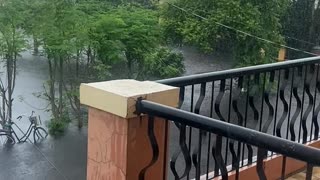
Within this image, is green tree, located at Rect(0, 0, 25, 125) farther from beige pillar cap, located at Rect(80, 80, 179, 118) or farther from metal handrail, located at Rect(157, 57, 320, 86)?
beige pillar cap, located at Rect(80, 80, 179, 118)

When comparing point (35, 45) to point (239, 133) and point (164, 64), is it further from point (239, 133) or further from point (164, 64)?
point (239, 133)

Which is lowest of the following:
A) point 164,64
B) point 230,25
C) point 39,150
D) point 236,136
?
point 39,150

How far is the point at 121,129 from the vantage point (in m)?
1.65

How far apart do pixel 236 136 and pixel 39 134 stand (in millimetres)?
10821

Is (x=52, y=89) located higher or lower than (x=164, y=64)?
lower

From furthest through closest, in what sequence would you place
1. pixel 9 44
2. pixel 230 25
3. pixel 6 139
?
pixel 230 25 → pixel 9 44 → pixel 6 139

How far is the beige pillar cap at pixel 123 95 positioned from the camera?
160 centimetres

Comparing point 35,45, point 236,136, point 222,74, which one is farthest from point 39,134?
point 236,136

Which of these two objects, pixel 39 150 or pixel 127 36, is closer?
pixel 39 150

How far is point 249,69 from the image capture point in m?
2.30

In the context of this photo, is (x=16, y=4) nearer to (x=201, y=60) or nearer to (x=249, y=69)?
(x=201, y=60)

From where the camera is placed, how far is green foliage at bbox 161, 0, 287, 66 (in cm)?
1306

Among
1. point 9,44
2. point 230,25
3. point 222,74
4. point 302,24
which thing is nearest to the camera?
point 222,74

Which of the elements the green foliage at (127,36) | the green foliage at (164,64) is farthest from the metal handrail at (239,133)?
the green foliage at (164,64)
